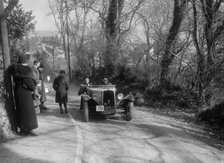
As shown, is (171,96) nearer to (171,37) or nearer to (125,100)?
(171,37)

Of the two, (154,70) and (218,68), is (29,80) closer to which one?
(218,68)

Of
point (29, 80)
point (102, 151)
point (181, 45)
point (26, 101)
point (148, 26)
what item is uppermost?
point (148, 26)

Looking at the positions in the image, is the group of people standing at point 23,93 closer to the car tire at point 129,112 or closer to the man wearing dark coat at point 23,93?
the man wearing dark coat at point 23,93

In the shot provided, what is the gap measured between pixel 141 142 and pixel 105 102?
123 inches

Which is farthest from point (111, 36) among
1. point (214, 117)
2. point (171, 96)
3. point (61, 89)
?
point (214, 117)

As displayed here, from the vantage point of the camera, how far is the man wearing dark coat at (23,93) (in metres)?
6.66

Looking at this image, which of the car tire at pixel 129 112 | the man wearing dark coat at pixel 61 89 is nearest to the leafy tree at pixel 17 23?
the man wearing dark coat at pixel 61 89

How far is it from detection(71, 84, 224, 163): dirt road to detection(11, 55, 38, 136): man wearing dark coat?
1353 millimetres

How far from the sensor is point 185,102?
1433 cm

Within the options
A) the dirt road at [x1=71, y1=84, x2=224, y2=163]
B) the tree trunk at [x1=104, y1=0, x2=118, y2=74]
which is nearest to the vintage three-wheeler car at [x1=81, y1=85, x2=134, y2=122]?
the dirt road at [x1=71, y1=84, x2=224, y2=163]

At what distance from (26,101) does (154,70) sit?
40.2 feet

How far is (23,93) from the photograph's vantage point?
673cm

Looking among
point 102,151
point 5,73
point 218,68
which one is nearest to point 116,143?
point 102,151

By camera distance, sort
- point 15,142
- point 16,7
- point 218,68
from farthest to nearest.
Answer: point 16,7, point 218,68, point 15,142
